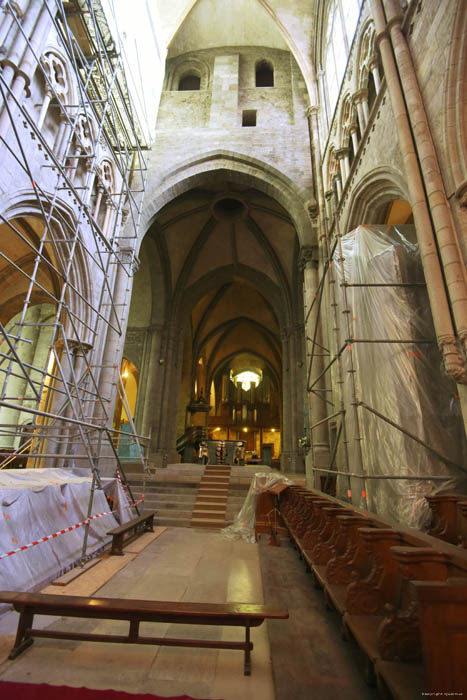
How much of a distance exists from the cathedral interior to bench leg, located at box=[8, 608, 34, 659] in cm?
2

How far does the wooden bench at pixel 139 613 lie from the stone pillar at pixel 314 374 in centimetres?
550

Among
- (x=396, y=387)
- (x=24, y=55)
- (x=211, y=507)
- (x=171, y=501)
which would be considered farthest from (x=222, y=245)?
(x=396, y=387)

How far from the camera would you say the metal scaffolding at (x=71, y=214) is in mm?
4410

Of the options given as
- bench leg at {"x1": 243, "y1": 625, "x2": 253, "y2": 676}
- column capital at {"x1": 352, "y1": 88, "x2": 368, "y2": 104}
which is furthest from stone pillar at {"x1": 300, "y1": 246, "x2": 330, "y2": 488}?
bench leg at {"x1": 243, "y1": 625, "x2": 253, "y2": 676}

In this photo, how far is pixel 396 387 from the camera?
4262mm

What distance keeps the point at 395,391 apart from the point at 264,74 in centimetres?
1343

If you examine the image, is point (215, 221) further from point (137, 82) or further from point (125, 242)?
point (125, 242)

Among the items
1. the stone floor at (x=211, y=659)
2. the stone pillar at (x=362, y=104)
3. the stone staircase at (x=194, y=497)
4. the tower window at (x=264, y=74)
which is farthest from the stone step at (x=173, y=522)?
the tower window at (x=264, y=74)

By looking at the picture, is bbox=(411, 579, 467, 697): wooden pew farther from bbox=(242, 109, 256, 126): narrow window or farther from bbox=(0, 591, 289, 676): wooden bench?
bbox=(242, 109, 256, 126): narrow window

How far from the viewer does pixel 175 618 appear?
1.88 metres

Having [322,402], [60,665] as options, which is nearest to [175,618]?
[60,665]

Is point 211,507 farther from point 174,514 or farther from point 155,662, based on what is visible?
point 155,662

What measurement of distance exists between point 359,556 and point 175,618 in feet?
3.80

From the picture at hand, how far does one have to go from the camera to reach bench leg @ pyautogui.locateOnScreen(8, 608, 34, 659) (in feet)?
6.20
